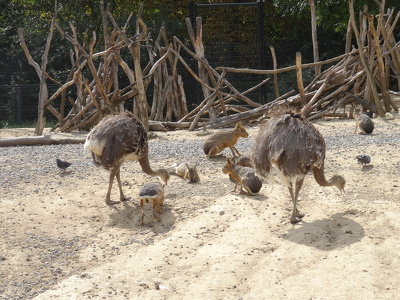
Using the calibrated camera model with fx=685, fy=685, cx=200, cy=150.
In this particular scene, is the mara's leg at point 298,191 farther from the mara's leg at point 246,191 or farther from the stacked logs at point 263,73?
the stacked logs at point 263,73

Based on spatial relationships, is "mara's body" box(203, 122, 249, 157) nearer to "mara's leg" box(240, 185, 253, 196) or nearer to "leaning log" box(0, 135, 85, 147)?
"mara's leg" box(240, 185, 253, 196)

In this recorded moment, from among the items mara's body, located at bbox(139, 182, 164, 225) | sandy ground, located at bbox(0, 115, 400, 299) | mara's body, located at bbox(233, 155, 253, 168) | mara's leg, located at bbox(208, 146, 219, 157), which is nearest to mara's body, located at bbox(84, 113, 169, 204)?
sandy ground, located at bbox(0, 115, 400, 299)

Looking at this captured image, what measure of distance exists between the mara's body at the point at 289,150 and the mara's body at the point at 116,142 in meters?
1.74

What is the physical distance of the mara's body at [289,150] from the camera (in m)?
7.32

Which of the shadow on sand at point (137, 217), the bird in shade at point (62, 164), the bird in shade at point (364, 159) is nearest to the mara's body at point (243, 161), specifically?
the bird in shade at point (364, 159)

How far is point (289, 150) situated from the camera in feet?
24.0

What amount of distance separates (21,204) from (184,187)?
2.13 metres

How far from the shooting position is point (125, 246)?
294 inches

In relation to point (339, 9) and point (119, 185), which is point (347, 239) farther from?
point (339, 9)

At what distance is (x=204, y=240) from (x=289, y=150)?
1335mm

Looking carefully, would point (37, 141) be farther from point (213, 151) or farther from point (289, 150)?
point (289, 150)

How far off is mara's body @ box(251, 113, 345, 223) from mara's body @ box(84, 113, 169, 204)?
174cm

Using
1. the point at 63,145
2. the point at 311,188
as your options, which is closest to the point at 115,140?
the point at 311,188

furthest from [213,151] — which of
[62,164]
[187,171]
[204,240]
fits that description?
[204,240]
